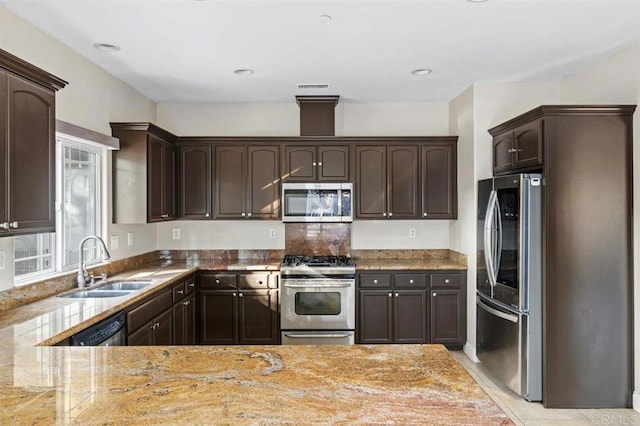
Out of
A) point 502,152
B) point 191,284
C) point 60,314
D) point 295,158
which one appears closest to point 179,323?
point 191,284

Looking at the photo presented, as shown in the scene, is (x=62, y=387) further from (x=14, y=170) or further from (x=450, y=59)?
(x=450, y=59)

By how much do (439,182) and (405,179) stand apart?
1.17ft

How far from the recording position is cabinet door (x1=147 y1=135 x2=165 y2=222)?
4.02 meters

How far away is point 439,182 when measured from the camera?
476 cm

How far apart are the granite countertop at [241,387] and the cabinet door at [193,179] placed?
9.83 feet

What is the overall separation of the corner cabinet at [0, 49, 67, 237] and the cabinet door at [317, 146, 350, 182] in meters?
2.65

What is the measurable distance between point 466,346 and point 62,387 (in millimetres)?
3876

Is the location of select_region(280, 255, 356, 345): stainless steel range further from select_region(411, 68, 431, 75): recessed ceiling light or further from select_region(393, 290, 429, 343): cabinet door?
select_region(411, 68, 431, 75): recessed ceiling light

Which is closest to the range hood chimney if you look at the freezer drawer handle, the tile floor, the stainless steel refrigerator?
the stainless steel refrigerator

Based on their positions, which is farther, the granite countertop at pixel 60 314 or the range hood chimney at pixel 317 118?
the range hood chimney at pixel 317 118

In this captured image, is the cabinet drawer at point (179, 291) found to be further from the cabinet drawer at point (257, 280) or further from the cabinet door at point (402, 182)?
the cabinet door at point (402, 182)

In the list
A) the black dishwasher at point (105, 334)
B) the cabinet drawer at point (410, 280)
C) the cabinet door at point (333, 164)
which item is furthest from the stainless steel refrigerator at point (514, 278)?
the black dishwasher at point (105, 334)

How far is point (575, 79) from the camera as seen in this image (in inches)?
158

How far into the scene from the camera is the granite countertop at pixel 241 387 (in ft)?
4.00
